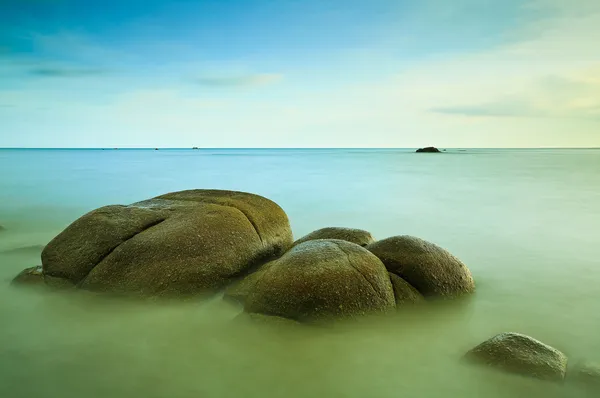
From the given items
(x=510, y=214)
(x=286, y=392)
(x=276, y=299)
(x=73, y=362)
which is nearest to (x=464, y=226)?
(x=510, y=214)

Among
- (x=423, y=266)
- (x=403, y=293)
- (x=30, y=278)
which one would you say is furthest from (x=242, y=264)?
(x=30, y=278)

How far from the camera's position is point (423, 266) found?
5.04m

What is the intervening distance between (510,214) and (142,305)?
11.2 metres

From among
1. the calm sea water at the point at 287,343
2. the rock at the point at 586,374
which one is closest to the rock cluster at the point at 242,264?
the calm sea water at the point at 287,343

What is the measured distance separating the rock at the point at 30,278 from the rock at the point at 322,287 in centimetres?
299

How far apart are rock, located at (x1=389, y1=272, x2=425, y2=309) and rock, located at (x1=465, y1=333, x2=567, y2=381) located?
3.10 feet

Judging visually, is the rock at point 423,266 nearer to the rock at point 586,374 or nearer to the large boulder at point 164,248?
the rock at point 586,374

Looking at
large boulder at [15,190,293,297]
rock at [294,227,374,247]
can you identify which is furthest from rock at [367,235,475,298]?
large boulder at [15,190,293,297]

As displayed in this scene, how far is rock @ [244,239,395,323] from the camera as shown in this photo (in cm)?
429

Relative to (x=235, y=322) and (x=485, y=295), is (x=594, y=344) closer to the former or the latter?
(x=485, y=295)

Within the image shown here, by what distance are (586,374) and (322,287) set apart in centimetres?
230

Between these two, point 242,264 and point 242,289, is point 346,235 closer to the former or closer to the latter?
point 242,264

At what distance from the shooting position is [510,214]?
12.8 meters

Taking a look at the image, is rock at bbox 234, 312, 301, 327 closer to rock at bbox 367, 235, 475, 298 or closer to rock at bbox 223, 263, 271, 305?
rock at bbox 223, 263, 271, 305
